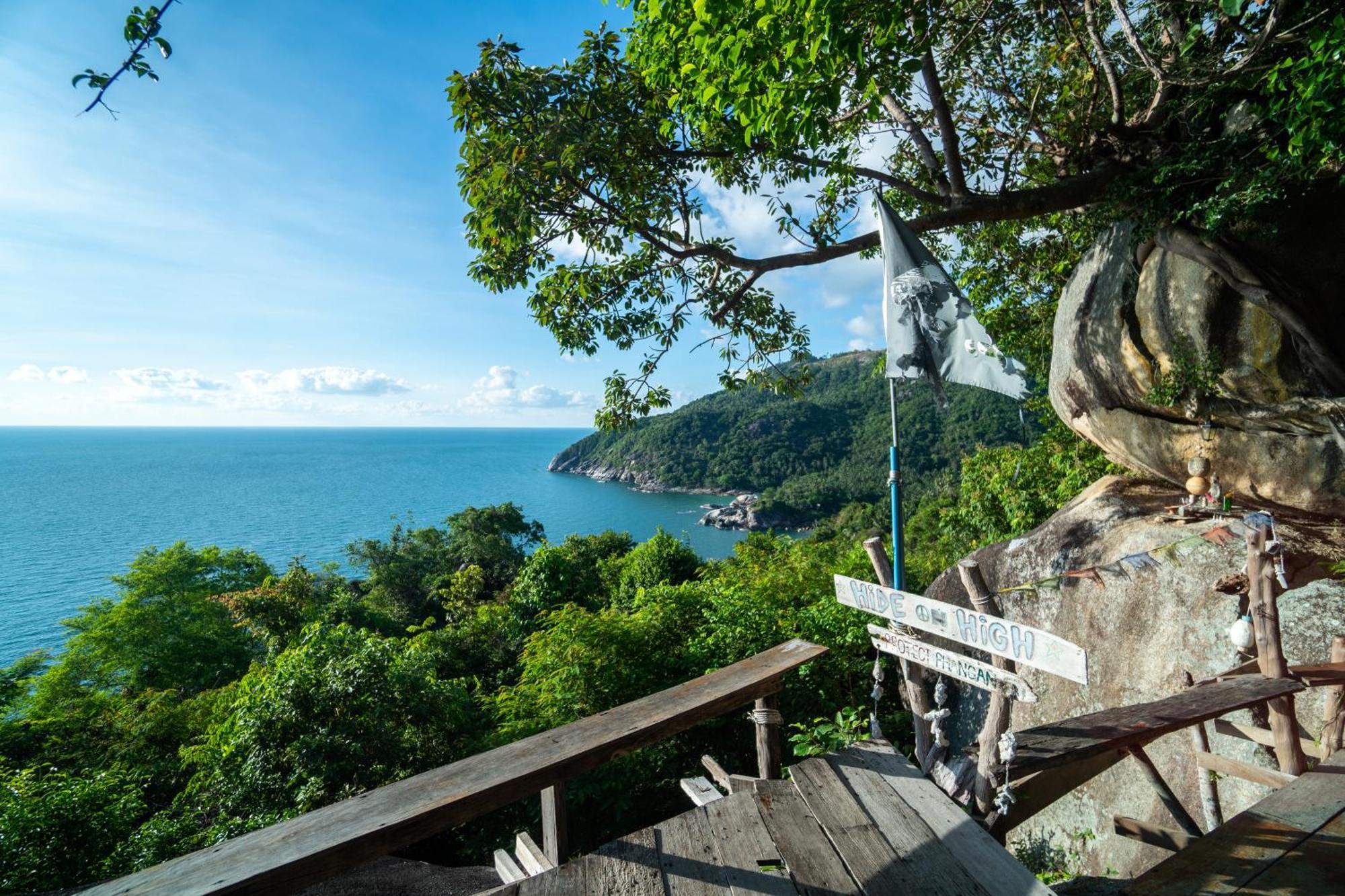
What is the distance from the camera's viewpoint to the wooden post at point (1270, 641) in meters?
2.98

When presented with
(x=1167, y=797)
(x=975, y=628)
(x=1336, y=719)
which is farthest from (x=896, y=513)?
(x=1336, y=719)

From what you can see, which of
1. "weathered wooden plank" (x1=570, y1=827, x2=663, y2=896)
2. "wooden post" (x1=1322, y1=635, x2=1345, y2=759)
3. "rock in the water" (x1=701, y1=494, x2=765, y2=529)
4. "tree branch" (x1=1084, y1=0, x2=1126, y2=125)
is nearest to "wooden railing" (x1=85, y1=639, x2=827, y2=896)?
"weathered wooden plank" (x1=570, y1=827, x2=663, y2=896)

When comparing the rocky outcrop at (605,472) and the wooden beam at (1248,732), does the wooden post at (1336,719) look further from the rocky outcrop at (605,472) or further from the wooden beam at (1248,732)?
the rocky outcrop at (605,472)

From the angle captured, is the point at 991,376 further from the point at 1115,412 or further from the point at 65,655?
the point at 65,655

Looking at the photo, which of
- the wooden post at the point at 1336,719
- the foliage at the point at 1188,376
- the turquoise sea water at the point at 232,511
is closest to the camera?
the wooden post at the point at 1336,719

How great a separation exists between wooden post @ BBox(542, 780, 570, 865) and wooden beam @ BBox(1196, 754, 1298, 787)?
119 inches

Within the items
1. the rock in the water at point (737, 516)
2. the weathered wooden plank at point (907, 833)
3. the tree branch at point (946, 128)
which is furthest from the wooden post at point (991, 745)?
the rock in the water at point (737, 516)

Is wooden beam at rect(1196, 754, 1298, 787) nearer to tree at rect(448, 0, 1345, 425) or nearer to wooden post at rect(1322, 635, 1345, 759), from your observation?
wooden post at rect(1322, 635, 1345, 759)

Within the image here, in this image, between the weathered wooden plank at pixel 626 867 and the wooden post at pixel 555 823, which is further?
the wooden post at pixel 555 823

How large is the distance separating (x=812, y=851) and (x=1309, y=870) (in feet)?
4.67

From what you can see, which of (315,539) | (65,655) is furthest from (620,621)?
(315,539)

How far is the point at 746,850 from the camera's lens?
84.0 inches

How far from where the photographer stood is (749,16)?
14.4ft

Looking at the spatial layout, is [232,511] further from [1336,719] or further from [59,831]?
[1336,719]
